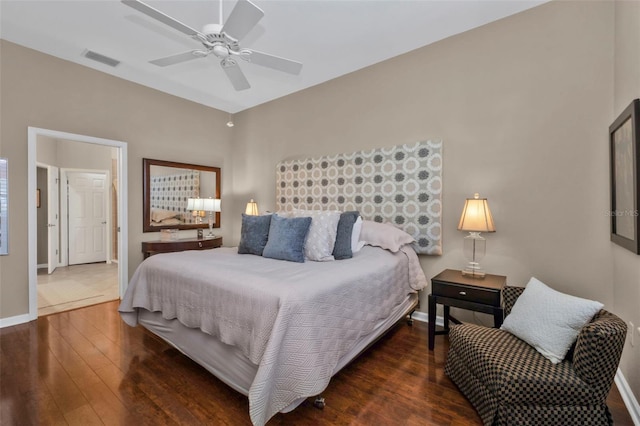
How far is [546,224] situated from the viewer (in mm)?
2523

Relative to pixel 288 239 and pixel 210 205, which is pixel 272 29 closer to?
pixel 288 239

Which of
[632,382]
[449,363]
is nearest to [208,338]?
[449,363]

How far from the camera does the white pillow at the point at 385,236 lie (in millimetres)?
2896

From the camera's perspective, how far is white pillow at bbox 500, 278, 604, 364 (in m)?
1.62

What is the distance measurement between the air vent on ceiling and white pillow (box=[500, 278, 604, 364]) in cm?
470

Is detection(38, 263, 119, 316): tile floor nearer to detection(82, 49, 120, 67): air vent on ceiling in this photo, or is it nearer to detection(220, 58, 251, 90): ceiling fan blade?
detection(82, 49, 120, 67): air vent on ceiling

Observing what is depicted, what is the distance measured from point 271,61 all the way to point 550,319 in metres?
2.70

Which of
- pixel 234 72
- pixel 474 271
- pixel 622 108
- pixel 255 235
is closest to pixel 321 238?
pixel 255 235

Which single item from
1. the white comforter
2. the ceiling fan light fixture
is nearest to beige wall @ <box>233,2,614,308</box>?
the white comforter

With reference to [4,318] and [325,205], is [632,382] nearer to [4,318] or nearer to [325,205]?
[325,205]

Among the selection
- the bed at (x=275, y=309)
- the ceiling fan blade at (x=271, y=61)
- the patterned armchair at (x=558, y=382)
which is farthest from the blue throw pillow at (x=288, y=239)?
the patterned armchair at (x=558, y=382)

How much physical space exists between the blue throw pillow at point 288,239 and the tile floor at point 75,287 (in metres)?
2.78

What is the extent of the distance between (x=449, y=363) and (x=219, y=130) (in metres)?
4.76

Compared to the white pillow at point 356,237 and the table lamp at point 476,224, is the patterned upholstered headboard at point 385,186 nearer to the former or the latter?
the table lamp at point 476,224
